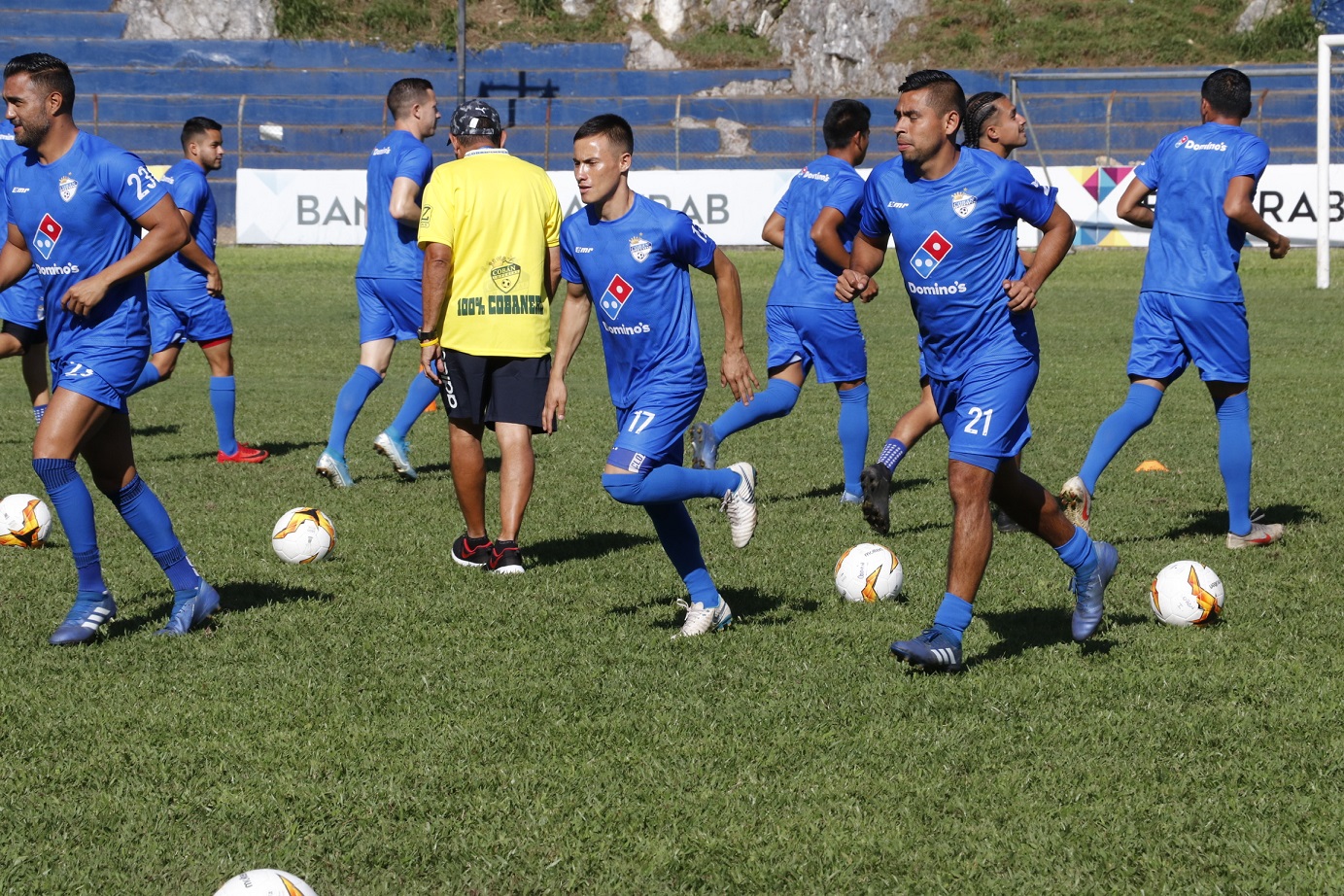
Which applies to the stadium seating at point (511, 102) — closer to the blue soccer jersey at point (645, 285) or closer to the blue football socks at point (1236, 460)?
the blue football socks at point (1236, 460)

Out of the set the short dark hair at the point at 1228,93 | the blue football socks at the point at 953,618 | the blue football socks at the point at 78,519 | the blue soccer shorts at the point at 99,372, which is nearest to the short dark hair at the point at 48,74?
the blue soccer shorts at the point at 99,372

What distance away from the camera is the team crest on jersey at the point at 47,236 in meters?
5.67

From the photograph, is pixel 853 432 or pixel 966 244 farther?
pixel 853 432

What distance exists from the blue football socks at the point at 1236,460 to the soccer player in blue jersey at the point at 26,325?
23.4 feet

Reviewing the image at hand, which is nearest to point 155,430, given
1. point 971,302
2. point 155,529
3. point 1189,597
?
point 155,529

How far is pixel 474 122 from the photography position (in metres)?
7.19

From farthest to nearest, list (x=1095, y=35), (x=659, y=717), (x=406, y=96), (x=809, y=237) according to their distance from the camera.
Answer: (x=1095, y=35) → (x=406, y=96) → (x=809, y=237) → (x=659, y=717)

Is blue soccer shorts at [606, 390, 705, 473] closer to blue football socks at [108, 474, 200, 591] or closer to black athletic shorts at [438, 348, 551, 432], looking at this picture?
black athletic shorts at [438, 348, 551, 432]

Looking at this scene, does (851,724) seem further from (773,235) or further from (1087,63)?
(1087,63)

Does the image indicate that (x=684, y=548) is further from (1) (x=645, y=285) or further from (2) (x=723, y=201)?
(2) (x=723, y=201)

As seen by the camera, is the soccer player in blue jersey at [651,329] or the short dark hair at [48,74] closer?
the short dark hair at [48,74]

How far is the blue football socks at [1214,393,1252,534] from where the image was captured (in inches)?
288

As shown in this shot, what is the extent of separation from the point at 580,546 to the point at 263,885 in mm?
4344

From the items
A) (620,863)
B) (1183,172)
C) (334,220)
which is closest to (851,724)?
(620,863)
